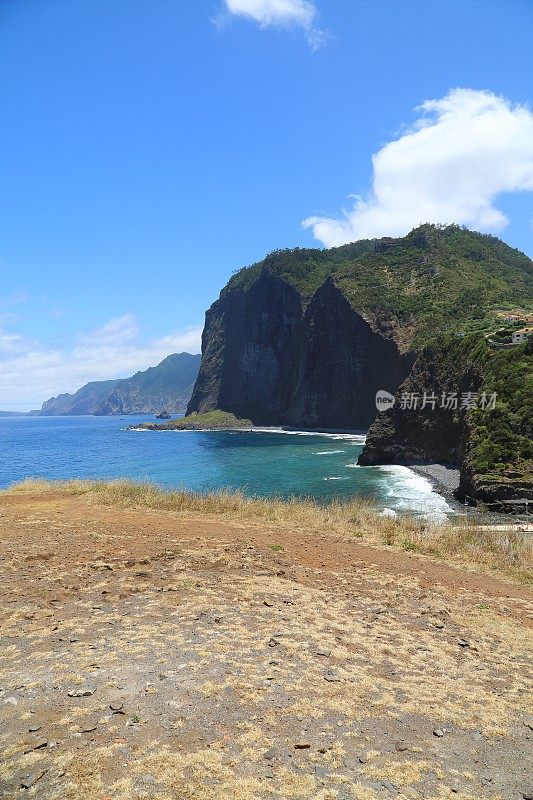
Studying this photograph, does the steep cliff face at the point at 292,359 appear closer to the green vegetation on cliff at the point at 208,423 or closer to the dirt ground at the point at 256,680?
the green vegetation on cliff at the point at 208,423

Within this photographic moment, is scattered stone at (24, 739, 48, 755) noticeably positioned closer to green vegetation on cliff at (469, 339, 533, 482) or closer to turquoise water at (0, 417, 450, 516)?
turquoise water at (0, 417, 450, 516)

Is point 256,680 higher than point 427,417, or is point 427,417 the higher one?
point 427,417

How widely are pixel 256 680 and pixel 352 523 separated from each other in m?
13.1

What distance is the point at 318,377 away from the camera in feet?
411

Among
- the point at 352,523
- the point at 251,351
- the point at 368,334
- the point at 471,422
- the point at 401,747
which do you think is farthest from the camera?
the point at 251,351

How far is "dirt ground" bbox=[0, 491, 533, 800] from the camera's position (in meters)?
4.76

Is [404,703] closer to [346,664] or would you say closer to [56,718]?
[346,664]

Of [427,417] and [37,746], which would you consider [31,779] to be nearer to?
[37,746]

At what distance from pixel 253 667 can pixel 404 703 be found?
2.09 metres

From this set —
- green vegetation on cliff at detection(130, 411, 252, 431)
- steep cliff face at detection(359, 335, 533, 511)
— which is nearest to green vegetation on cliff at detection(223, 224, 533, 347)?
steep cliff face at detection(359, 335, 533, 511)

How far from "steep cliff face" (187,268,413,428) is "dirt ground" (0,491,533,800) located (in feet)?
295

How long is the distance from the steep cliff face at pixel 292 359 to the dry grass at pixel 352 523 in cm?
8034

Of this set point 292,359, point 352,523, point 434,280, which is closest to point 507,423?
point 352,523

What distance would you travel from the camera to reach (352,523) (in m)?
19.0
